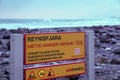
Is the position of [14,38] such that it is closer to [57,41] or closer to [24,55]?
[24,55]

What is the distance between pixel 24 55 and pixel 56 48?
96 centimetres

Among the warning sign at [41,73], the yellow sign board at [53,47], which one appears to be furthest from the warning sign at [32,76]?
the yellow sign board at [53,47]

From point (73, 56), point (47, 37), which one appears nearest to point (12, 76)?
point (47, 37)

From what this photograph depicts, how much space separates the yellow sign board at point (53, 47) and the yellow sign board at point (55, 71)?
188 mm

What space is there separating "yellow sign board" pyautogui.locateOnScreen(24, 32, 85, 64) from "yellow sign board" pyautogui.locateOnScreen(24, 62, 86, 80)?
0.19 meters

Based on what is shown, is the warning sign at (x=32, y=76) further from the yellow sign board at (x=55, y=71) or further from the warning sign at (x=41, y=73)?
the warning sign at (x=41, y=73)

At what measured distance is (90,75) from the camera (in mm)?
10703

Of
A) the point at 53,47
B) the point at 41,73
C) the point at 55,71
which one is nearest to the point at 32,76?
the point at 41,73

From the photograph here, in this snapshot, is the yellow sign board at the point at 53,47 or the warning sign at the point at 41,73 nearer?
the yellow sign board at the point at 53,47

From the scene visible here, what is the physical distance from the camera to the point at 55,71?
9711 mm

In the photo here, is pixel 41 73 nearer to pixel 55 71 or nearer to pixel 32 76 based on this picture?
pixel 32 76

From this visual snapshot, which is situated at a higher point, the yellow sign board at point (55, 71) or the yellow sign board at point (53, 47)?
the yellow sign board at point (53, 47)

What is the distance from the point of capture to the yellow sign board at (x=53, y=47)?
916cm

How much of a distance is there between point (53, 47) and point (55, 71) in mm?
577
